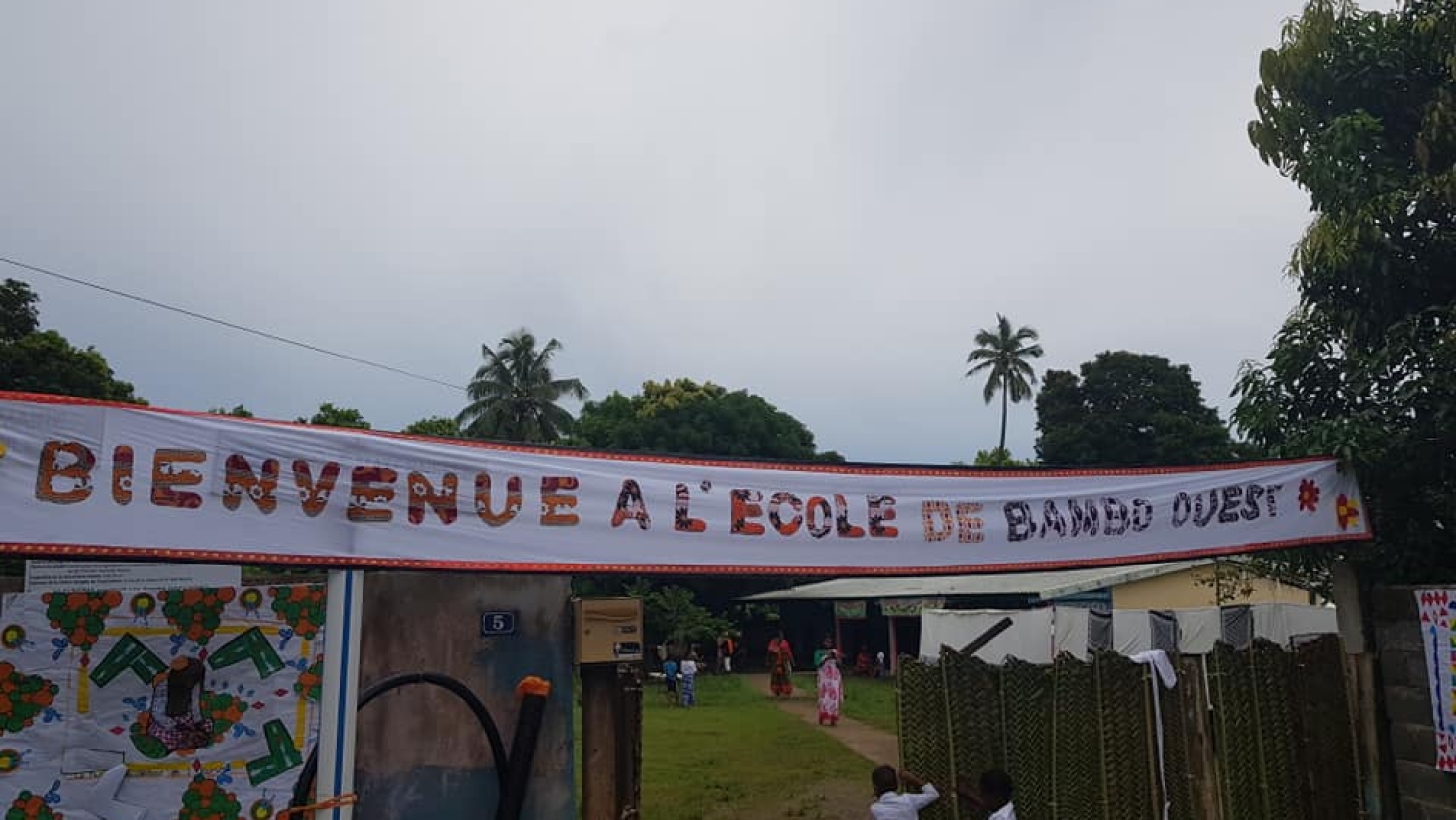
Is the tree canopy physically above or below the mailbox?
above

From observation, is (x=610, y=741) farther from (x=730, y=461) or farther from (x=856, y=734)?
(x=856, y=734)

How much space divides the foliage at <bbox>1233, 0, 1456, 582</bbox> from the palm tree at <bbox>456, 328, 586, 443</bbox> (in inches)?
1395

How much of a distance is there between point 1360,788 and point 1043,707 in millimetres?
2961

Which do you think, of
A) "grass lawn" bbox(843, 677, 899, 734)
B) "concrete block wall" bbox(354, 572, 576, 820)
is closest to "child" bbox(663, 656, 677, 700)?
"grass lawn" bbox(843, 677, 899, 734)

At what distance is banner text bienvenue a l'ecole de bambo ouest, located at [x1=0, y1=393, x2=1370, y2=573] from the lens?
472cm

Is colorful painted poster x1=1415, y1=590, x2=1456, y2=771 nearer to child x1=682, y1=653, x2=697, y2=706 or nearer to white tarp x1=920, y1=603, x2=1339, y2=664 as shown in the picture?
white tarp x1=920, y1=603, x2=1339, y2=664

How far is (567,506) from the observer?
595 cm

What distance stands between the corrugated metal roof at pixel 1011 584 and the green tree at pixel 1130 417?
15.7m

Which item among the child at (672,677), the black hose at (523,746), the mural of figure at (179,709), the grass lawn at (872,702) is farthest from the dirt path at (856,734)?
the mural of figure at (179,709)

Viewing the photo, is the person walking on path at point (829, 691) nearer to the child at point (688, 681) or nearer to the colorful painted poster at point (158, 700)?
the child at point (688, 681)

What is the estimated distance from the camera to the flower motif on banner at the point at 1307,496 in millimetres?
8188

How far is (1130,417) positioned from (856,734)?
29884mm

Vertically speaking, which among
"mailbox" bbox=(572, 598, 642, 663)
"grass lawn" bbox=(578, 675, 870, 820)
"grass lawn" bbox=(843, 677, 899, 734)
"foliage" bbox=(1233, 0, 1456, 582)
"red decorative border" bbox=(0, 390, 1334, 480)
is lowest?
"grass lawn" bbox=(843, 677, 899, 734)

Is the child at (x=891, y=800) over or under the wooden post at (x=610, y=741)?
under
